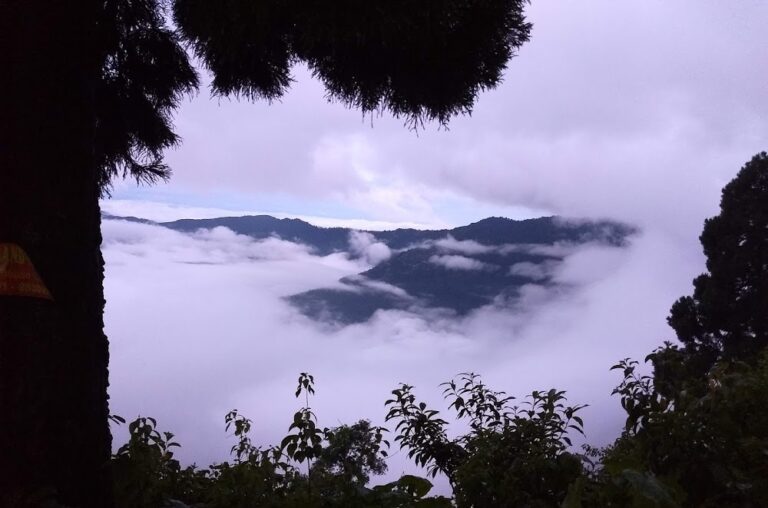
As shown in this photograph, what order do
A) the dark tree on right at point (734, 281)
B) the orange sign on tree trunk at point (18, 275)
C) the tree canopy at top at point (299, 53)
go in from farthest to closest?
the dark tree on right at point (734, 281) < the tree canopy at top at point (299, 53) < the orange sign on tree trunk at point (18, 275)

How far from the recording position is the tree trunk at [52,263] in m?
2.69

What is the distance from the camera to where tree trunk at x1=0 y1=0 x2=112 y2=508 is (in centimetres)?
269

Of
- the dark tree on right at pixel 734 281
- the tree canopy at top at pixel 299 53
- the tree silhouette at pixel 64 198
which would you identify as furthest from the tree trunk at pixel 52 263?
the dark tree on right at pixel 734 281

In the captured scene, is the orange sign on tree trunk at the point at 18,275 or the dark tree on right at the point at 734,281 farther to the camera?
the dark tree on right at the point at 734,281

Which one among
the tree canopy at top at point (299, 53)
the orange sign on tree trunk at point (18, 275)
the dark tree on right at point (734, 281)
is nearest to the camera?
the orange sign on tree trunk at point (18, 275)

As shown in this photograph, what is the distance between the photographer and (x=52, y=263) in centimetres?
283

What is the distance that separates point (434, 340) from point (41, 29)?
163 m

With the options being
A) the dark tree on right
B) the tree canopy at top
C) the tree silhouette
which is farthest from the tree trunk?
the dark tree on right

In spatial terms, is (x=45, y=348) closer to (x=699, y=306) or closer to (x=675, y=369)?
(x=675, y=369)

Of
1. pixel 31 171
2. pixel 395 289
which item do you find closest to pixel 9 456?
pixel 31 171

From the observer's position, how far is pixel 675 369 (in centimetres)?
336

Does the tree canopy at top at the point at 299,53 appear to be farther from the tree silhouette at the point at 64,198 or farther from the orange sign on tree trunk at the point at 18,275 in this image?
the orange sign on tree trunk at the point at 18,275

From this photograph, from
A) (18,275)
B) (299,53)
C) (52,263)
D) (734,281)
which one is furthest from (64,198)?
(734,281)

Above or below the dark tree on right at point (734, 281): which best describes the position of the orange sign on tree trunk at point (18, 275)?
below
